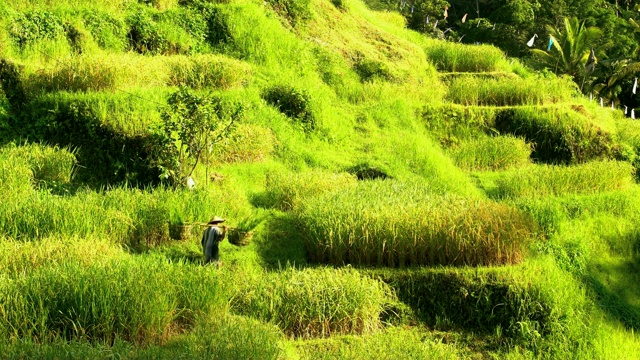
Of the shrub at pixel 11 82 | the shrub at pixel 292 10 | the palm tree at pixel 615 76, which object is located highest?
the shrub at pixel 292 10

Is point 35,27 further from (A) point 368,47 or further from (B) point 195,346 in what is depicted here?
(A) point 368,47

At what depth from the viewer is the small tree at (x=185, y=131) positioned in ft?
27.5

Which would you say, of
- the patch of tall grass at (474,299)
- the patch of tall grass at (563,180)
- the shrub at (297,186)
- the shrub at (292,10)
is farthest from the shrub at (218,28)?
the patch of tall grass at (474,299)

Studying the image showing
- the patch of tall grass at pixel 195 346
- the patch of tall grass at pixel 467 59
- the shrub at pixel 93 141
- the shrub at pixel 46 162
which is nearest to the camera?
the patch of tall grass at pixel 195 346

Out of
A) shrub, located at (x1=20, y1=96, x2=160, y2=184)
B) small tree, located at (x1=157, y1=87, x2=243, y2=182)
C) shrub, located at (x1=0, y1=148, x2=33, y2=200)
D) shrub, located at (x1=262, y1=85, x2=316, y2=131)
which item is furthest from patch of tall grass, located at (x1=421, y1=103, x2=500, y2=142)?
shrub, located at (x1=0, y1=148, x2=33, y2=200)

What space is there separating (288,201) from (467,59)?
8782 millimetres

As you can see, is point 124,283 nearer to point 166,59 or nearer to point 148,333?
point 148,333

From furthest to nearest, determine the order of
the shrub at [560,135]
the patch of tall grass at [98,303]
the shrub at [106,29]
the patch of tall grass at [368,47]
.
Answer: the patch of tall grass at [368,47] < the shrub at [560,135] < the shrub at [106,29] < the patch of tall grass at [98,303]

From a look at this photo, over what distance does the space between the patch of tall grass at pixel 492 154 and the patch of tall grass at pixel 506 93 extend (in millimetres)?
1508

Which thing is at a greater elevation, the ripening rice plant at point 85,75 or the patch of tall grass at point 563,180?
the ripening rice plant at point 85,75

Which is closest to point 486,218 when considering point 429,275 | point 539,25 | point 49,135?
point 429,275

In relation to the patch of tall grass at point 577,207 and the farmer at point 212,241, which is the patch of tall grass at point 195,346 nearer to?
the farmer at point 212,241

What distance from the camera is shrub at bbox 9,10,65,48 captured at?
1025 cm

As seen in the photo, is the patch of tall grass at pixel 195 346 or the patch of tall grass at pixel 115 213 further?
the patch of tall grass at pixel 115 213
